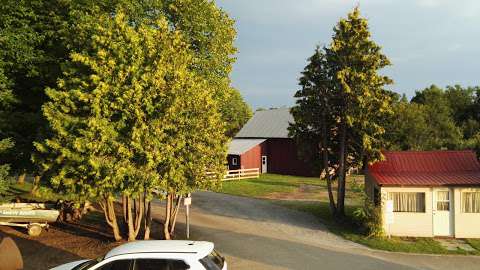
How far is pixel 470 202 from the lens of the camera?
65.2ft

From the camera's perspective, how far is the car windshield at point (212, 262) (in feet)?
31.5

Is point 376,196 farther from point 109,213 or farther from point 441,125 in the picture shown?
point 441,125

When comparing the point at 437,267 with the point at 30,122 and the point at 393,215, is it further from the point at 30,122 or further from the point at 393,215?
the point at 30,122

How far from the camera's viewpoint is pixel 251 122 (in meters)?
53.8

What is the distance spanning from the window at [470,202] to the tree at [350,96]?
181 inches

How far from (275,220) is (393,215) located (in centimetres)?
643

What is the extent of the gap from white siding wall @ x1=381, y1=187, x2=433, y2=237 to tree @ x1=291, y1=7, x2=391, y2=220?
9.43ft

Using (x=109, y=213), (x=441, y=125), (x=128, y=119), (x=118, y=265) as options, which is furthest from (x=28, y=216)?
(x=441, y=125)

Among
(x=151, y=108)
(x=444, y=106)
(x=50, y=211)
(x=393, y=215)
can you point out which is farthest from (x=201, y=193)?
(x=444, y=106)

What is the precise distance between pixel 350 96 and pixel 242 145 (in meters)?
26.1

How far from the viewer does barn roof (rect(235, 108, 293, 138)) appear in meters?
48.7

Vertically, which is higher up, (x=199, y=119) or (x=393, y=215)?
(x=199, y=119)

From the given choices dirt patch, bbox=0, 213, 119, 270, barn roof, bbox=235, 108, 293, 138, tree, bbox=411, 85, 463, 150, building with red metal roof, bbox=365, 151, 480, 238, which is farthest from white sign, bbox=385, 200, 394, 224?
tree, bbox=411, 85, 463, 150

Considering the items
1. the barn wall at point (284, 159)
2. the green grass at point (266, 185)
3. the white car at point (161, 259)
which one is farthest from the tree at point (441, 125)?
the white car at point (161, 259)
